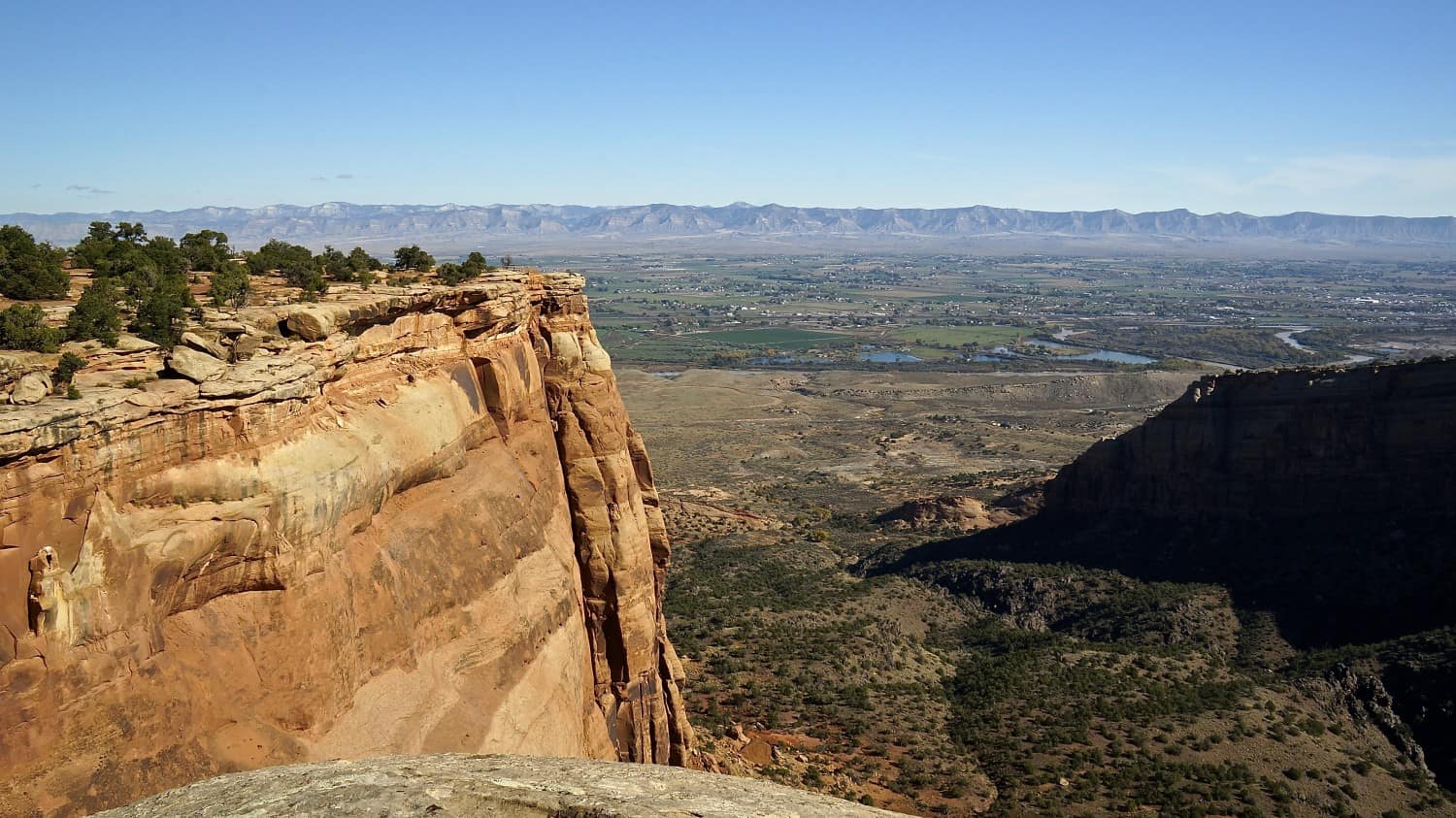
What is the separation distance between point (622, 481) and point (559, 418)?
Result: 2.49 m

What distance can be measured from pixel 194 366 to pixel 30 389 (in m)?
2.18

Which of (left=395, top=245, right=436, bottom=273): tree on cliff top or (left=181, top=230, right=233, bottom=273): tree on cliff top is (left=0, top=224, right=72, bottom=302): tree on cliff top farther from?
(left=395, top=245, right=436, bottom=273): tree on cliff top

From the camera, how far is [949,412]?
142000 mm

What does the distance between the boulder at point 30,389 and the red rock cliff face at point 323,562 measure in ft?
0.79

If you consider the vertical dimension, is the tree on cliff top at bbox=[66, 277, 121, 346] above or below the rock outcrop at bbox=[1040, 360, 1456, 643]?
above

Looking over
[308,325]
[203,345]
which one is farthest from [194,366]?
[308,325]

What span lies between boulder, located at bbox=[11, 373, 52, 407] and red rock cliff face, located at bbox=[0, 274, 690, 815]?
0.79 ft

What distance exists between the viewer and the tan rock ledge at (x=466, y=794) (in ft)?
43.9

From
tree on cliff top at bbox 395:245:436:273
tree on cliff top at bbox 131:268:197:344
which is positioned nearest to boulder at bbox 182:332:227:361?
tree on cliff top at bbox 131:268:197:344

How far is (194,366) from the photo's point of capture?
15305mm

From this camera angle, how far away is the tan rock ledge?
Answer: 1339 cm

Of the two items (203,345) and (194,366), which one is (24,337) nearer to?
(203,345)

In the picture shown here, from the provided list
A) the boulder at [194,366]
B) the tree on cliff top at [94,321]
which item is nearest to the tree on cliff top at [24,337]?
the tree on cliff top at [94,321]

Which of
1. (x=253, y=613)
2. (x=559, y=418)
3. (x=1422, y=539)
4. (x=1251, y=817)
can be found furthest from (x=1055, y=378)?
(x=253, y=613)
